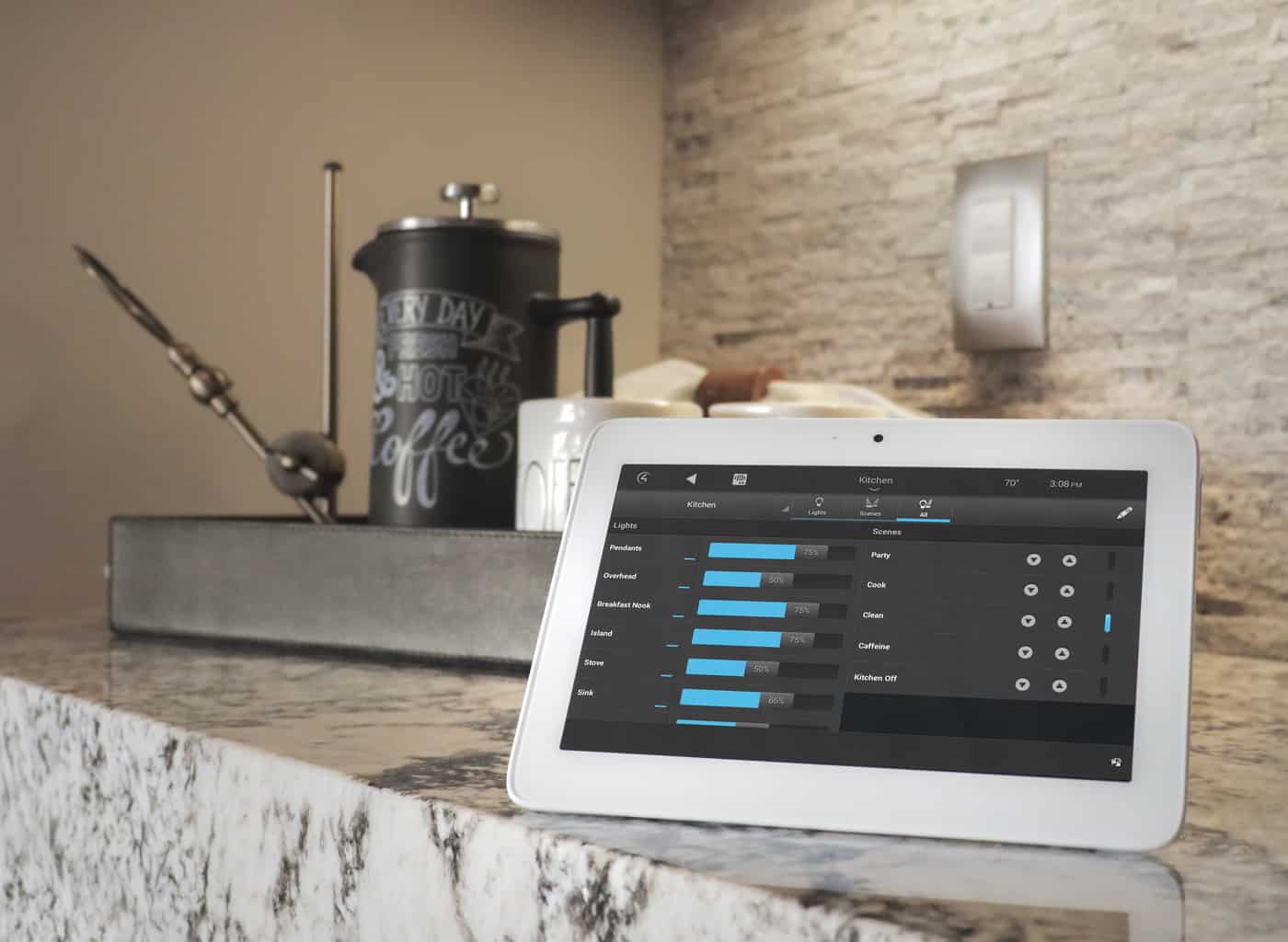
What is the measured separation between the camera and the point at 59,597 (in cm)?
176

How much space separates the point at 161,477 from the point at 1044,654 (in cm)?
168

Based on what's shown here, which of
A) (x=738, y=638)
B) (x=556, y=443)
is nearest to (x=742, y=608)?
(x=738, y=638)

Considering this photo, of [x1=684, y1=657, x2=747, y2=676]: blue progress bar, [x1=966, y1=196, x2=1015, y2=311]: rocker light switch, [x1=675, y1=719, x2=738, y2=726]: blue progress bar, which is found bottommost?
[x1=675, y1=719, x2=738, y2=726]: blue progress bar

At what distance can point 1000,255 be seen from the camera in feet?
6.66

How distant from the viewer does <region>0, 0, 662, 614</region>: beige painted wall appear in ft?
5.77

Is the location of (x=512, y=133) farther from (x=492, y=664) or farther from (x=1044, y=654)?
(x=1044, y=654)

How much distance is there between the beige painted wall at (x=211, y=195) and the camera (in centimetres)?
176

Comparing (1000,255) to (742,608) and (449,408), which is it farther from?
(742,608)

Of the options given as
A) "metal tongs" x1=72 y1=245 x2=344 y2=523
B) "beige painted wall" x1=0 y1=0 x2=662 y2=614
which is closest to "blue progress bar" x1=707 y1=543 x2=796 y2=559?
"metal tongs" x1=72 y1=245 x2=344 y2=523

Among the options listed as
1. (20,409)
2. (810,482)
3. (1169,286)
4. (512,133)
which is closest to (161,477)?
(20,409)

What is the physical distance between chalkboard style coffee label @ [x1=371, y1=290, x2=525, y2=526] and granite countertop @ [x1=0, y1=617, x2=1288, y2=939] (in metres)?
0.11

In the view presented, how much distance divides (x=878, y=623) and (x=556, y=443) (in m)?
0.34

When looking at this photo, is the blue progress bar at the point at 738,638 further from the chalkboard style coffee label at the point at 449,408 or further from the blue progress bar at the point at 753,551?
the chalkboard style coffee label at the point at 449,408

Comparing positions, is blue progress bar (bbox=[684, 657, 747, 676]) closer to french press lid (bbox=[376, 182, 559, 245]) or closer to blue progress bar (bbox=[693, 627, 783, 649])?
blue progress bar (bbox=[693, 627, 783, 649])
